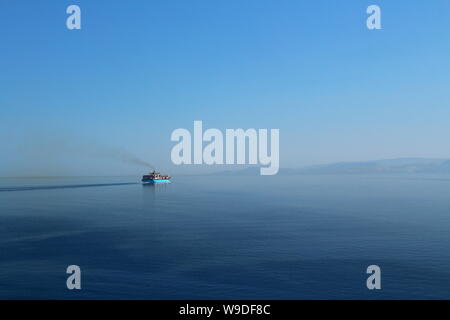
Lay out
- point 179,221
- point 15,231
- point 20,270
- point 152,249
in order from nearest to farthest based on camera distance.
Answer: point 20,270, point 152,249, point 15,231, point 179,221

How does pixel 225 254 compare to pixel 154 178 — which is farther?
pixel 154 178

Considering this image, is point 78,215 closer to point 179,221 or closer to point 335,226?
point 179,221

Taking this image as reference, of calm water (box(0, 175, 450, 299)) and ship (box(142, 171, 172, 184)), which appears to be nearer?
calm water (box(0, 175, 450, 299))

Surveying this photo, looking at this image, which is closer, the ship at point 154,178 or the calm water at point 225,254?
the calm water at point 225,254

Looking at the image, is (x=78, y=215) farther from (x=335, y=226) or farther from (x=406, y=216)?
(x=406, y=216)

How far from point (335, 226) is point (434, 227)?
47.2 ft

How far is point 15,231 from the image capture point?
5434 centimetres

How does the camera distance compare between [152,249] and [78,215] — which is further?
[78,215]

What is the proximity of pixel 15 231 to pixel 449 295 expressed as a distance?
55.3 meters

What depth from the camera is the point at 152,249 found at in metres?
43.3
